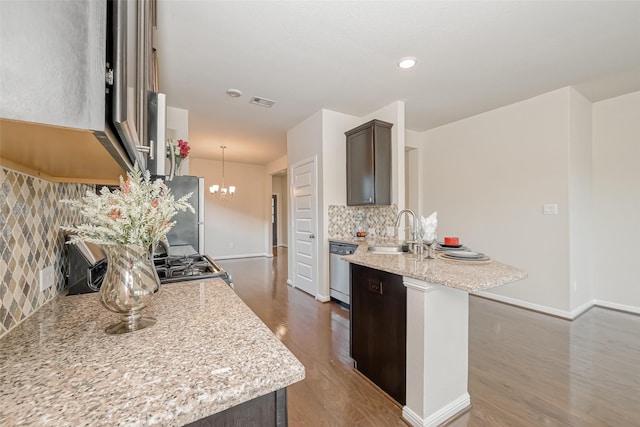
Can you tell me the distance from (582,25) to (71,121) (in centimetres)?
324

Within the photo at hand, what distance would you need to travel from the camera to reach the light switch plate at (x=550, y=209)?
3164 mm

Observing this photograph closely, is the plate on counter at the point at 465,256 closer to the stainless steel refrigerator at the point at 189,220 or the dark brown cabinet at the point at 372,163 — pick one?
the dark brown cabinet at the point at 372,163

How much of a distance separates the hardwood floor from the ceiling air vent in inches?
105

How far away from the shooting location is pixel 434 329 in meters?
1.47

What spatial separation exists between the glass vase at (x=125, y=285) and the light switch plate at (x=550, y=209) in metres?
4.07

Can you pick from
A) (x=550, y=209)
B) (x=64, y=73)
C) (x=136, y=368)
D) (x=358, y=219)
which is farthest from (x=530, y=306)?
(x=64, y=73)

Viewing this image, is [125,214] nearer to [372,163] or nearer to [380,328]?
[380,328]

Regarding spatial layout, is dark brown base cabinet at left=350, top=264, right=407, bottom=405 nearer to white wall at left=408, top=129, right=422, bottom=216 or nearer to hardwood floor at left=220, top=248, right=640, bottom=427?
hardwood floor at left=220, top=248, right=640, bottom=427

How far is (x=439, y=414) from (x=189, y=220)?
266 cm

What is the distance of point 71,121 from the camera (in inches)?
17.5

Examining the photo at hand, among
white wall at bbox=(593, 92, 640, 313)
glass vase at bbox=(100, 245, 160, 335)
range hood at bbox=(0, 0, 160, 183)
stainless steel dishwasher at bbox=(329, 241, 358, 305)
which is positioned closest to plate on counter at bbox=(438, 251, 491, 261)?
stainless steel dishwasher at bbox=(329, 241, 358, 305)

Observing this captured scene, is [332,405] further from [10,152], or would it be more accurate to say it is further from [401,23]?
[401,23]

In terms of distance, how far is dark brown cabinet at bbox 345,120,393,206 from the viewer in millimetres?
3443

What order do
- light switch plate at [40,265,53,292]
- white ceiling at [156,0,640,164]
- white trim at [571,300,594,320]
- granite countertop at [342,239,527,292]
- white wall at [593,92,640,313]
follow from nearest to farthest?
light switch plate at [40,265,53,292], granite countertop at [342,239,527,292], white ceiling at [156,0,640,164], white trim at [571,300,594,320], white wall at [593,92,640,313]
